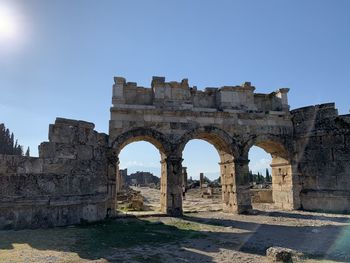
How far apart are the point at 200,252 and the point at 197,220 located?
4.66 m

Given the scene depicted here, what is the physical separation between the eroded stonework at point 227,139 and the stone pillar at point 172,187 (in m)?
0.04

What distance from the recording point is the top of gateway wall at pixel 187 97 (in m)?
12.7

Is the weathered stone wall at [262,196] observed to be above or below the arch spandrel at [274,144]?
below

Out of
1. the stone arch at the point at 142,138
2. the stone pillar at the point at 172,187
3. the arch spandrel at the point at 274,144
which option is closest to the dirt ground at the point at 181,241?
the stone pillar at the point at 172,187

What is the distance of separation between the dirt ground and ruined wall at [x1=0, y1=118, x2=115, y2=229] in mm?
482

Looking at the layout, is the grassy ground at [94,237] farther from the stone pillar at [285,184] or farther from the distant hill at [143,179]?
the distant hill at [143,179]

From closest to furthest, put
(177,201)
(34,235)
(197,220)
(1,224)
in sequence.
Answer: (34,235) → (1,224) → (197,220) → (177,201)

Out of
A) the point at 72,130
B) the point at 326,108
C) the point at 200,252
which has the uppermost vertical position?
the point at 326,108

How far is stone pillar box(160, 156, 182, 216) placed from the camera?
12.0 metres

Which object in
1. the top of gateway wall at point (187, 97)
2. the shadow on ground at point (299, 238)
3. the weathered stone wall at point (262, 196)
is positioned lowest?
the shadow on ground at point (299, 238)

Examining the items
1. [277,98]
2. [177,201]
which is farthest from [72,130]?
[277,98]

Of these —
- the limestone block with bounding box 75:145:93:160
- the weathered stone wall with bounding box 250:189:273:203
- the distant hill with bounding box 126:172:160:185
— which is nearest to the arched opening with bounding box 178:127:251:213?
the limestone block with bounding box 75:145:93:160

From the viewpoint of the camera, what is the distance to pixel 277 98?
46.9 feet

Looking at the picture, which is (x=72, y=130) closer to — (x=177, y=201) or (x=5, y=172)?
(x=5, y=172)
